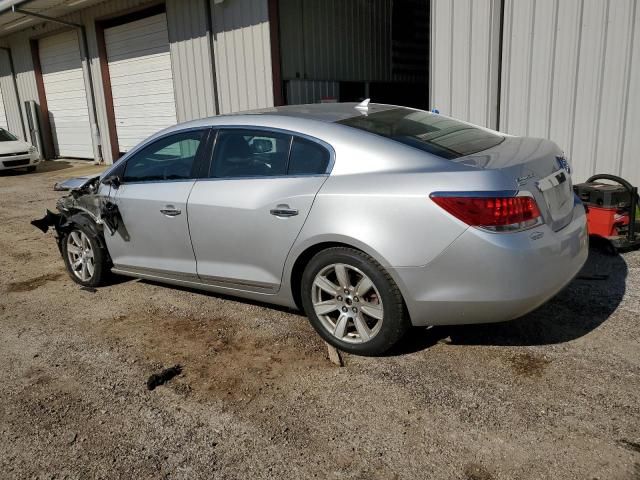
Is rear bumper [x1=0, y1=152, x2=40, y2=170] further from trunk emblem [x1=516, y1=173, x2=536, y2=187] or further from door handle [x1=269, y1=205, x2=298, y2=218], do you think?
trunk emblem [x1=516, y1=173, x2=536, y2=187]

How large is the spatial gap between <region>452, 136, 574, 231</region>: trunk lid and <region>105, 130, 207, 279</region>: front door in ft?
6.89

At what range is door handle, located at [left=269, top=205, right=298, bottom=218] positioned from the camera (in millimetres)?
3615

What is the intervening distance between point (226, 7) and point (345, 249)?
886 cm

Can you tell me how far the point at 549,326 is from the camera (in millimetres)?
3916

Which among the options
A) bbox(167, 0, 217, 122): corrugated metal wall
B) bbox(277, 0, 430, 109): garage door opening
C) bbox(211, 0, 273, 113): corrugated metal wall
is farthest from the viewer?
bbox(167, 0, 217, 122): corrugated metal wall

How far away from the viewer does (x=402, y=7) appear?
46.1 ft

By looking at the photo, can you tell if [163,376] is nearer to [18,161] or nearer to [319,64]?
[319,64]

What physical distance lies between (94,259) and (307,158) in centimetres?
253

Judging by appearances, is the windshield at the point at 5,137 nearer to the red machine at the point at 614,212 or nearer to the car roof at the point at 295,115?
the car roof at the point at 295,115

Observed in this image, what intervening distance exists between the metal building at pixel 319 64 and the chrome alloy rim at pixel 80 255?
180 inches

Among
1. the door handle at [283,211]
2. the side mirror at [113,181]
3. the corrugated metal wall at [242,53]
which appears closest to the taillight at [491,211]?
the door handle at [283,211]

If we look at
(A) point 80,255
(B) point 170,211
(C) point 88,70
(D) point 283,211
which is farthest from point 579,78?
(C) point 88,70

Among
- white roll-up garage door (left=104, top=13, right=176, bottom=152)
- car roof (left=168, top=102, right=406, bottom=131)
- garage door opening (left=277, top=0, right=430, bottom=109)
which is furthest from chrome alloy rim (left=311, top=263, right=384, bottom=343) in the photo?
white roll-up garage door (left=104, top=13, right=176, bottom=152)

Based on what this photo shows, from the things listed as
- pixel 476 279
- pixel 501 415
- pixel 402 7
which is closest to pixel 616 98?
pixel 476 279
